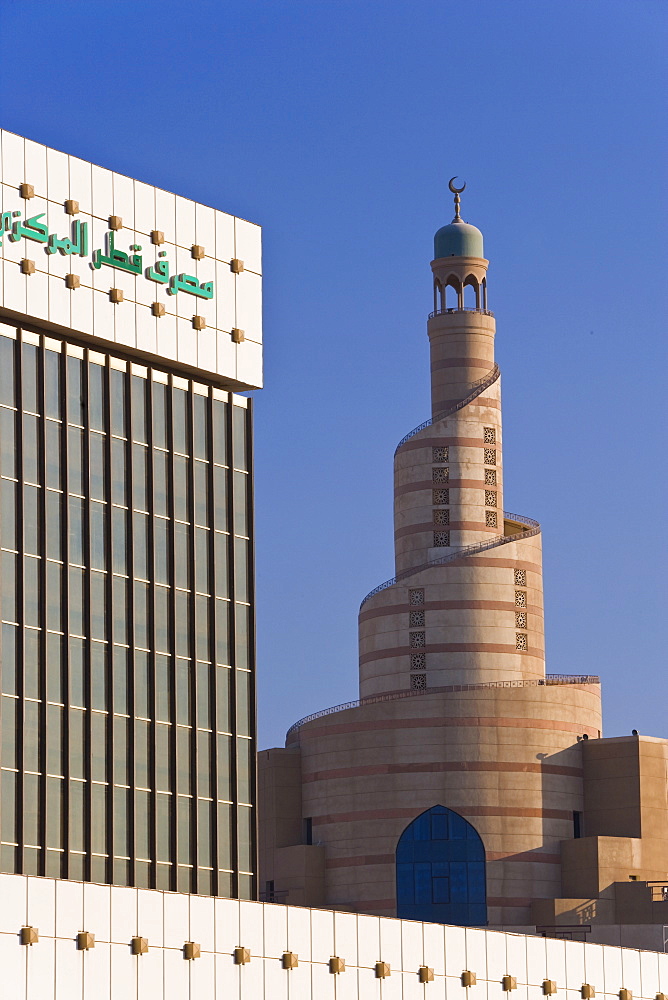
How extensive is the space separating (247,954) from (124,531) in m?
16.3

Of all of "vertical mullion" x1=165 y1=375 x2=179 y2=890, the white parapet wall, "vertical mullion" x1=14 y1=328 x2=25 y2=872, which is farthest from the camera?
"vertical mullion" x1=165 y1=375 x2=179 y2=890

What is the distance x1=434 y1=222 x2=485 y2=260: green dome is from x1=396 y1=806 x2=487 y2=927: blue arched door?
110 ft

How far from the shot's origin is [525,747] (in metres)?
112

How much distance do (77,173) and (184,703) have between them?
15.6 meters

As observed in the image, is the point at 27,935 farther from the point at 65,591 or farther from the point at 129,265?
the point at 129,265

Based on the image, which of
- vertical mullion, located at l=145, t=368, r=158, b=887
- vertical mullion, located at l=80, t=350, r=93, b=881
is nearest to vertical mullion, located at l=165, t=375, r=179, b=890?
vertical mullion, located at l=145, t=368, r=158, b=887

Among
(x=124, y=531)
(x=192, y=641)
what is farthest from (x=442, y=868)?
(x=124, y=531)

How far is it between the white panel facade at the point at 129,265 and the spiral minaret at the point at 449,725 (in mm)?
49865

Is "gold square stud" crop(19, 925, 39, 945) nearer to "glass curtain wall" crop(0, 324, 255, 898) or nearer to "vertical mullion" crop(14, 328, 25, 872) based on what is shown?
"glass curtain wall" crop(0, 324, 255, 898)

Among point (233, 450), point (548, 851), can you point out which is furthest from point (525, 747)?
point (233, 450)

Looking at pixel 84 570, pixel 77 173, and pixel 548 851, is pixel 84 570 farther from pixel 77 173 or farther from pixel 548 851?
pixel 548 851

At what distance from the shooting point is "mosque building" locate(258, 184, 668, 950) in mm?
111062

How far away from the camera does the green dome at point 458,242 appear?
12550cm

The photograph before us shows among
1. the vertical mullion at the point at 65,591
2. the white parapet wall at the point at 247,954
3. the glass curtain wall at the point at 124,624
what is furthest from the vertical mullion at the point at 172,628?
the white parapet wall at the point at 247,954
